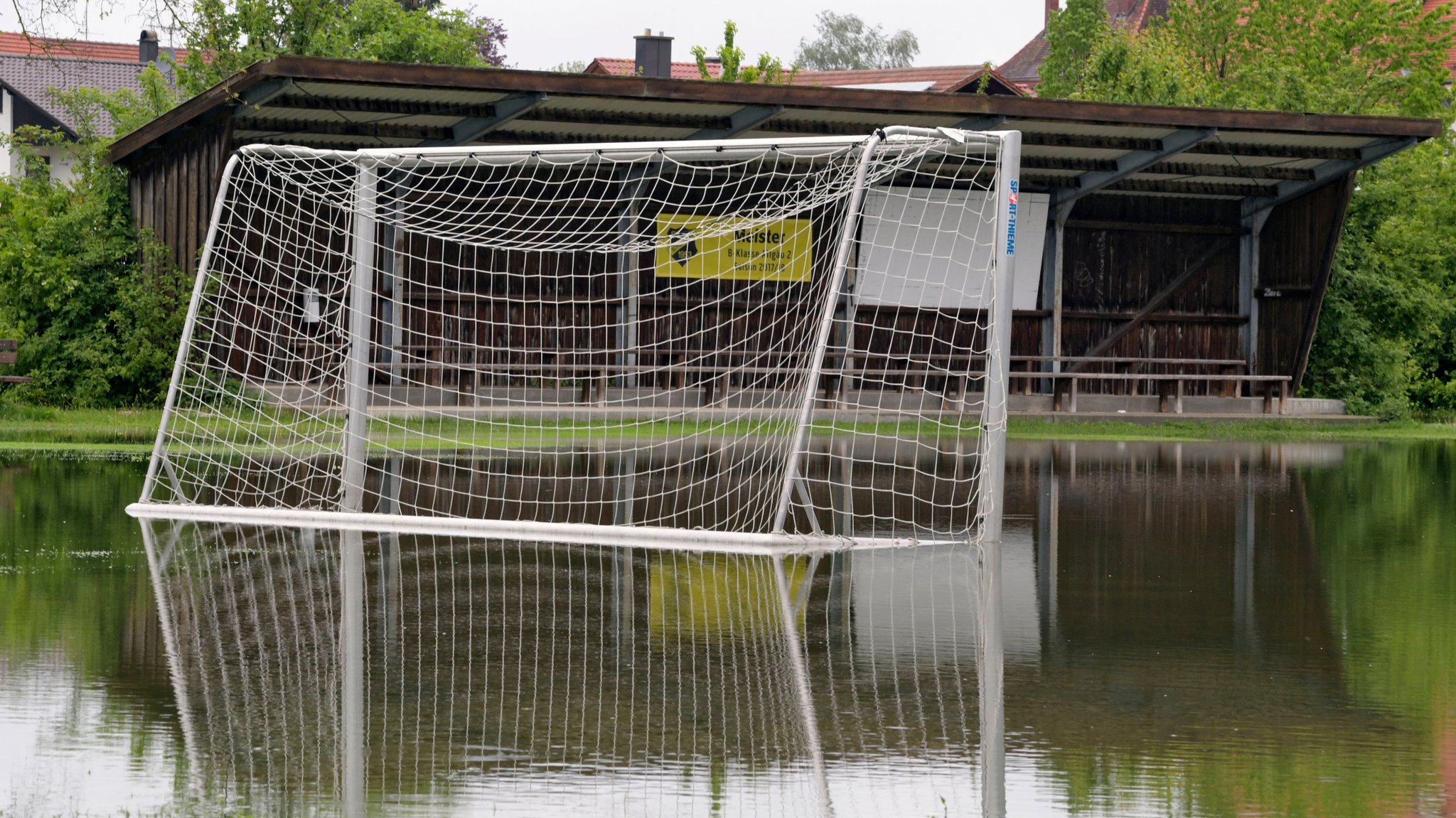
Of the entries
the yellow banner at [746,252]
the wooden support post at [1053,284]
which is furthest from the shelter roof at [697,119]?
the yellow banner at [746,252]

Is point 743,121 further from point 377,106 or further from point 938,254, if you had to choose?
point 938,254

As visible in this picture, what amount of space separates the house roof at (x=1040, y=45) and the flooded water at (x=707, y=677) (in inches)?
2661

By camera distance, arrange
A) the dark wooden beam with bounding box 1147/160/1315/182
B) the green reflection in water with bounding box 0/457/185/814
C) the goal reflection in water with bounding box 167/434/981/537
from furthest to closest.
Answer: the dark wooden beam with bounding box 1147/160/1315/182 < the goal reflection in water with bounding box 167/434/981/537 < the green reflection in water with bounding box 0/457/185/814

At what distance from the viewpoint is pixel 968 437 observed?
78.6 ft

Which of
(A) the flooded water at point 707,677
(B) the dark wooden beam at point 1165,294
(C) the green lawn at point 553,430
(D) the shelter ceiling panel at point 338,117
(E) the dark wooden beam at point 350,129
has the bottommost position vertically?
(C) the green lawn at point 553,430

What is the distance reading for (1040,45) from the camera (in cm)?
8131

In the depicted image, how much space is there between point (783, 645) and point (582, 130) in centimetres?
1781

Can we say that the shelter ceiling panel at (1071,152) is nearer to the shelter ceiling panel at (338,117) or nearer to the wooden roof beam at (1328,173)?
the wooden roof beam at (1328,173)

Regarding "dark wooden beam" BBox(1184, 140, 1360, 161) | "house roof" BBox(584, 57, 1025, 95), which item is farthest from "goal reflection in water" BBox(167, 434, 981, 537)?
"house roof" BBox(584, 57, 1025, 95)

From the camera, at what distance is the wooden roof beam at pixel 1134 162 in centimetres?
2430

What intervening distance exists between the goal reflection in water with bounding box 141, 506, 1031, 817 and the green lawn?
6651 millimetres

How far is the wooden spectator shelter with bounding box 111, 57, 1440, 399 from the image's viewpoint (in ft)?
70.5

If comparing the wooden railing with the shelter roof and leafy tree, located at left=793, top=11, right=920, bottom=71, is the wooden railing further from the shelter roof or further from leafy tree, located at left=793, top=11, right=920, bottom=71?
leafy tree, located at left=793, top=11, right=920, bottom=71

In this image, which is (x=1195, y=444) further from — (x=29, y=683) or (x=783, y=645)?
(x=29, y=683)
